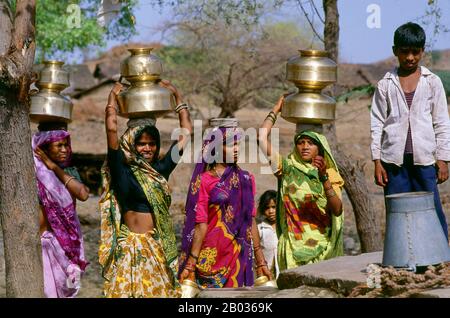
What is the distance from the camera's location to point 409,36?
6.89 metres

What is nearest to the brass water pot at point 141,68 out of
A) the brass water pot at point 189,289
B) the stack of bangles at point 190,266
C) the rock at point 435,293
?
the stack of bangles at point 190,266

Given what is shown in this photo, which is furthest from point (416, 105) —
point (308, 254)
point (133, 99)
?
point (133, 99)

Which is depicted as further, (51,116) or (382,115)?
(51,116)

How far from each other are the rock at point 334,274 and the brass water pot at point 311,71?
1439mm

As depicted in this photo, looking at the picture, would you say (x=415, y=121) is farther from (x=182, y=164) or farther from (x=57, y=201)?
(x=182, y=164)

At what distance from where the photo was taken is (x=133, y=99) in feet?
23.9

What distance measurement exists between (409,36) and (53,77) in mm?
2883

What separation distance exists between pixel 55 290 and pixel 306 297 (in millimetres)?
2715

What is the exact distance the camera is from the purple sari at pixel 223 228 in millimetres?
7750

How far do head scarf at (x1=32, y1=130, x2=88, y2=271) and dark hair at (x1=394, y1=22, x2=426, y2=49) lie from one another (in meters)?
2.67

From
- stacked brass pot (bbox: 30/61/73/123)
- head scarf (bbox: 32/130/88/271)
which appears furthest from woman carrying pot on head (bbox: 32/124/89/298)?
stacked brass pot (bbox: 30/61/73/123)

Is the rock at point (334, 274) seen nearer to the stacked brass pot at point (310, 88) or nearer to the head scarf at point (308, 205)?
the head scarf at point (308, 205)
